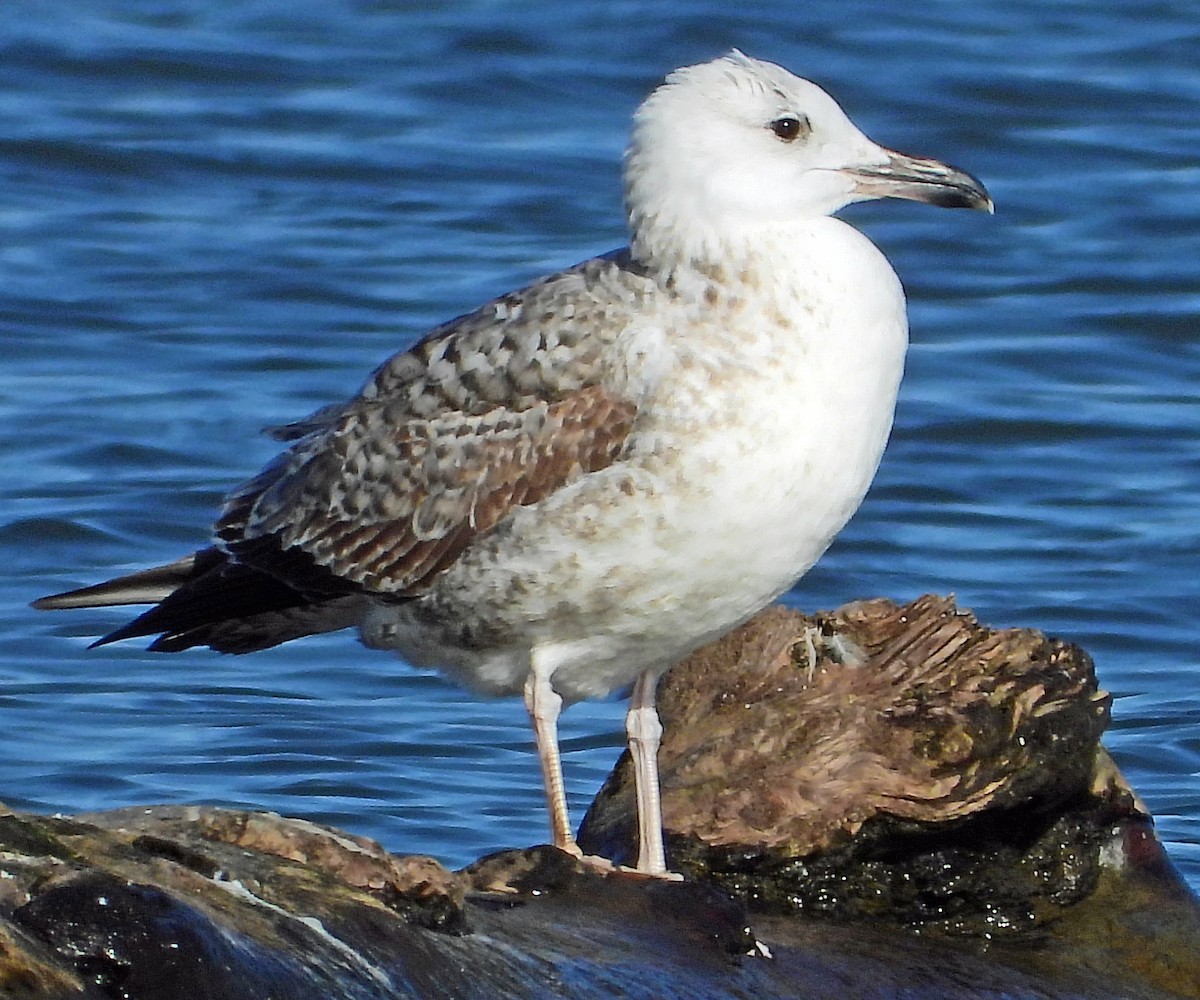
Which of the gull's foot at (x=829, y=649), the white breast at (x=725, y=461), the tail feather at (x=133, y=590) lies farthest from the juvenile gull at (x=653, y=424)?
Answer: the tail feather at (x=133, y=590)

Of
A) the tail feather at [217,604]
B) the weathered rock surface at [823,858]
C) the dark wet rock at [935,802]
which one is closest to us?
the weathered rock surface at [823,858]

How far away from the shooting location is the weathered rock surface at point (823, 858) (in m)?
4.85

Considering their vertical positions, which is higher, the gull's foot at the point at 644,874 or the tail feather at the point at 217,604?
the tail feather at the point at 217,604

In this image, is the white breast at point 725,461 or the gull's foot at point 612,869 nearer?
the gull's foot at point 612,869

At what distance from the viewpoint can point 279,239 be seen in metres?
14.9

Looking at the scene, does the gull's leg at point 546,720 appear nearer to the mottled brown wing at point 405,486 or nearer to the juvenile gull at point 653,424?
the juvenile gull at point 653,424

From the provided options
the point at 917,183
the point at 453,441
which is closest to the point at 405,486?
the point at 453,441

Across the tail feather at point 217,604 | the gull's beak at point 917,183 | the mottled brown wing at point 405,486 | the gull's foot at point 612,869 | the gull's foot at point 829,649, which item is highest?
the gull's beak at point 917,183

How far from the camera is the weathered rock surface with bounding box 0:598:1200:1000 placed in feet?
15.9

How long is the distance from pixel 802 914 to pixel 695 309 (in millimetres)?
1393

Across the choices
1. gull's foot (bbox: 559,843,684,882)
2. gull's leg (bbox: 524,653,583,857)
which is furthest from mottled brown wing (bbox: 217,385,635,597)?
gull's foot (bbox: 559,843,684,882)

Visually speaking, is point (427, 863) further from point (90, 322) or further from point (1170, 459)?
point (90, 322)

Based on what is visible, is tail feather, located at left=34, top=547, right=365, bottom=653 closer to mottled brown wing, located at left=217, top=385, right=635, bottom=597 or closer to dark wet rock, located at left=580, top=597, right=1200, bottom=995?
mottled brown wing, located at left=217, top=385, right=635, bottom=597

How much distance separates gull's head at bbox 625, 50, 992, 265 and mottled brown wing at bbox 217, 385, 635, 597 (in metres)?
0.46
